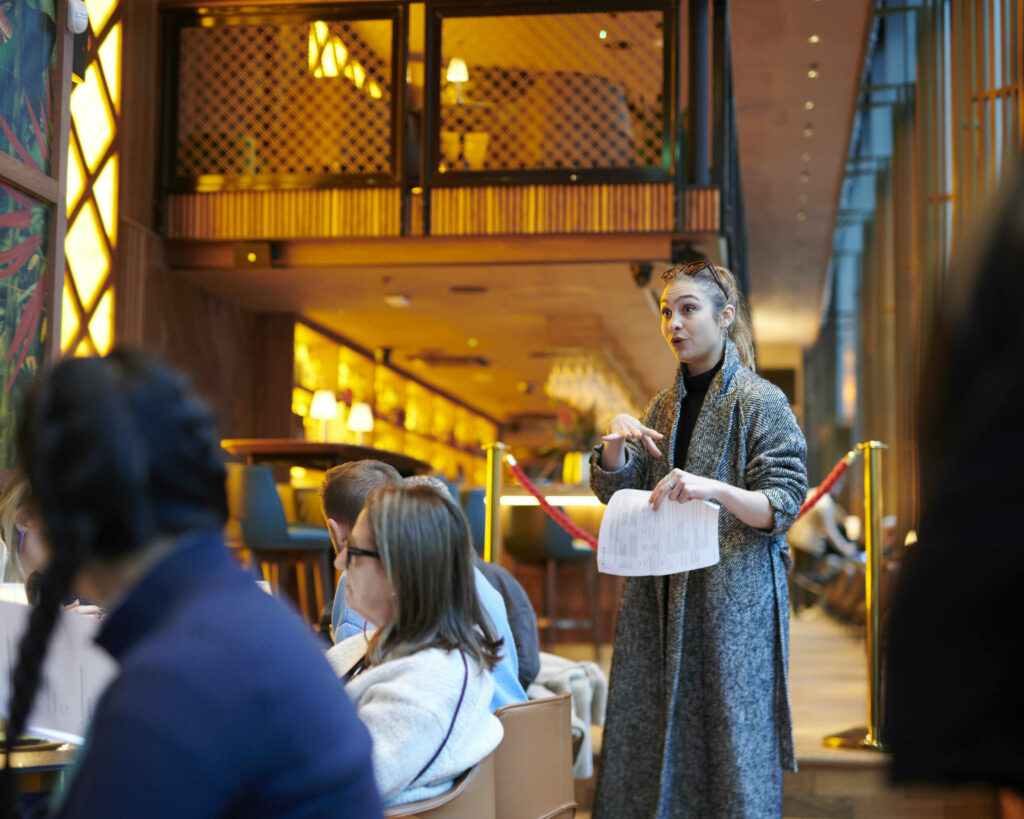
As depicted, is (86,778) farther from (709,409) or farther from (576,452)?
(576,452)

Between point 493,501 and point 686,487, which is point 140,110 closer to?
point 493,501

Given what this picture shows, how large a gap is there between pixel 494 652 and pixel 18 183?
96.4 inches

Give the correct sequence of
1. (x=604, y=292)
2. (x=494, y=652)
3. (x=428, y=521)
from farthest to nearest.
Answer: (x=604, y=292)
(x=494, y=652)
(x=428, y=521)

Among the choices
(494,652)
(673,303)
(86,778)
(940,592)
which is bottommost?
(494,652)

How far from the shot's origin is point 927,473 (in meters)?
0.73

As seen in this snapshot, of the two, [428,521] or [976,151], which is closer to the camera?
[428,521]

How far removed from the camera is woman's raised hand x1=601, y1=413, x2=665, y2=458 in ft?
7.91

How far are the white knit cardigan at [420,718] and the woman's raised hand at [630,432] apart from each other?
2.78 ft

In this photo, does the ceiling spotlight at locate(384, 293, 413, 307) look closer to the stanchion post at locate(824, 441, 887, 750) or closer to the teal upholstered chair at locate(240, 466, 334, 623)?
the teal upholstered chair at locate(240, 466, 334, 623)

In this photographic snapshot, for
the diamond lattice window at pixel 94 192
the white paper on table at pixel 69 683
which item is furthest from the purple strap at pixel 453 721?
the diamond lattice window at pixel 94 192

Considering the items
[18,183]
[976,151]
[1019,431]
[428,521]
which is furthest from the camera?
[976,151]

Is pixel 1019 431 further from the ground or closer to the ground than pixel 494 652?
further from the ground

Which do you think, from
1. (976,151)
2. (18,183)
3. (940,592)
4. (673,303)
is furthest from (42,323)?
(976,151)

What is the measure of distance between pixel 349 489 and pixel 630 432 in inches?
22.9
